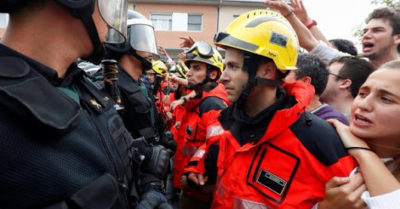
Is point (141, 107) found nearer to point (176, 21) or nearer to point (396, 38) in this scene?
point (396, 38)

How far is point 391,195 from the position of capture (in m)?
1.21

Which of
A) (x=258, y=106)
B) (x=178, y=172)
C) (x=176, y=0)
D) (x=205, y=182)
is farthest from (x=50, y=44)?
(x=176, y=0)

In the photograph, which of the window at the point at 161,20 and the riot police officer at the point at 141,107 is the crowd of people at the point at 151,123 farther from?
the window at the point at 161,20

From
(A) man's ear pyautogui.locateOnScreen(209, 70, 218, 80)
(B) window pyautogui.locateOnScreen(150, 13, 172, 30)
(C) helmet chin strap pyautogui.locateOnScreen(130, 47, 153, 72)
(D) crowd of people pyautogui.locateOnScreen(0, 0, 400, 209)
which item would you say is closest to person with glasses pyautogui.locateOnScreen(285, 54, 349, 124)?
(D) crowd of people pyautogui.locateOnScreen(0, 0, 400, 209)

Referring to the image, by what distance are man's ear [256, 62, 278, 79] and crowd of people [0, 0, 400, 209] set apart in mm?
13

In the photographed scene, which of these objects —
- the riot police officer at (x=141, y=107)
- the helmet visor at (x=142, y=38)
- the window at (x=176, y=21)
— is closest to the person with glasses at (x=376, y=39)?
the helmet visor at (x=142, y=38)

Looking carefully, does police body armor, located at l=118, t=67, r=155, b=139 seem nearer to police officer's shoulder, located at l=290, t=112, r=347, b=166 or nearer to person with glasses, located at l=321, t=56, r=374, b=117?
police officer's shoulder, located at l=290, t=112, r=347, b=166

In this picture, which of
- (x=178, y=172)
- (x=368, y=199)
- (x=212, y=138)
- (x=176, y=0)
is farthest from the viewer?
(x=176, y=0)

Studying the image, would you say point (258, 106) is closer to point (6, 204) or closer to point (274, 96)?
point (274, 96)

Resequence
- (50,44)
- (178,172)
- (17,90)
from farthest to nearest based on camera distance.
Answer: (178,172) → (50,44) → (17,90)

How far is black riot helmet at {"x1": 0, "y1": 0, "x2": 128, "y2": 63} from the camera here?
105 centimetres

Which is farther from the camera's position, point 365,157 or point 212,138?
point 212,138

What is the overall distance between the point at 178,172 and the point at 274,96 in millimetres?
2425

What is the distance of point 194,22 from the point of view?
20.8m
